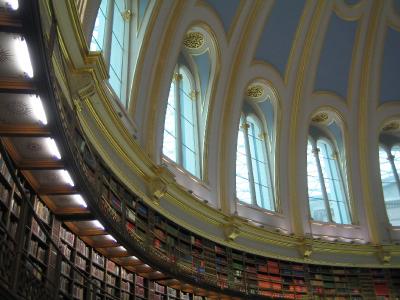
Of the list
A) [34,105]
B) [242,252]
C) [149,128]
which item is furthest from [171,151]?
[34,105]

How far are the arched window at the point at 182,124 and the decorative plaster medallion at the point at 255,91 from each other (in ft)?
7.12

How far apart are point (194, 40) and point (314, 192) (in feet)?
19.0

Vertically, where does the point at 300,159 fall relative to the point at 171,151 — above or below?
above

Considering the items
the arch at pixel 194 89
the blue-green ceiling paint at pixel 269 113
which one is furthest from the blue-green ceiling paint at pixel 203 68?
the blue-green ceiling paint at pixel 269 113

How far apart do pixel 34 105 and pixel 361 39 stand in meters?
12.0

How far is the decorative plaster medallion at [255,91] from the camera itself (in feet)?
43.8

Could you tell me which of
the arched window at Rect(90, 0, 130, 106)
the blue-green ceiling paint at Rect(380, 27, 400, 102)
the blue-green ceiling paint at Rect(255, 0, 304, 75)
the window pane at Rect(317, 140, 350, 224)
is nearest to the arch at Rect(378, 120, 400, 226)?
the blue-green ceiling paint at Rect(380, 27, 400, 102)

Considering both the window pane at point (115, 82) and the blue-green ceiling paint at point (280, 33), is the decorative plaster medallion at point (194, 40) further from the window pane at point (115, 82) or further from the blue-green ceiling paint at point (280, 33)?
the window pane at point (115, 82)

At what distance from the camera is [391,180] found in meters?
15.2

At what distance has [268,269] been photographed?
1110cm

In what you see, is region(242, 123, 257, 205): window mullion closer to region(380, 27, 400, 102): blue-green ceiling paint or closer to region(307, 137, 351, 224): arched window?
region(307, 137, 351, 224): arched window

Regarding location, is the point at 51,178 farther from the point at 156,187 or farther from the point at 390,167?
the point at 390,167

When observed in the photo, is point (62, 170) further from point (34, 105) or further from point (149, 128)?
point (149, 128)

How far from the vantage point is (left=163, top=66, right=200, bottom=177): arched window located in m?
10.4
